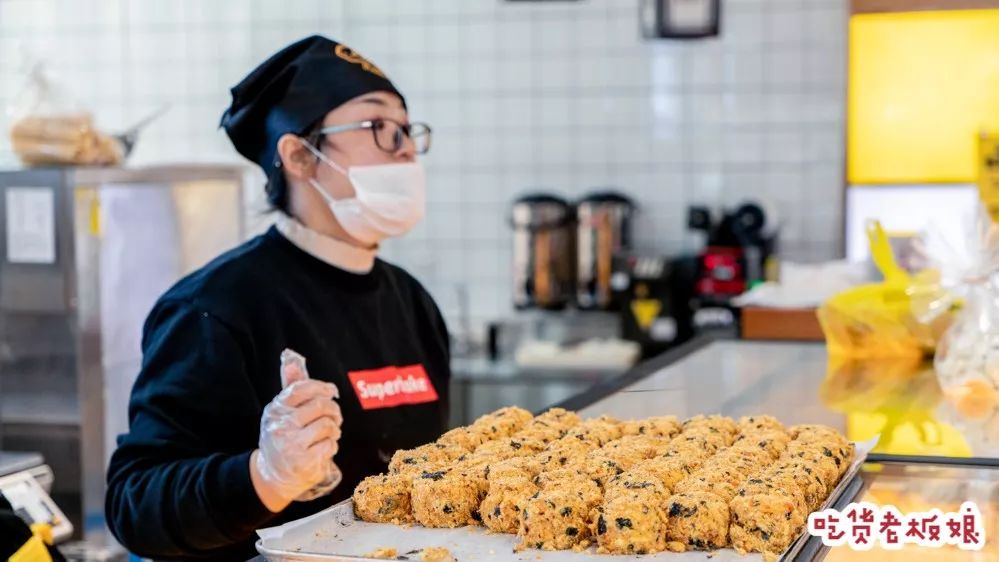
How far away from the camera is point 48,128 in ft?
13.3

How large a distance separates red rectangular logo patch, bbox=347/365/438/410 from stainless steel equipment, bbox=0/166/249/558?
6.13 feet

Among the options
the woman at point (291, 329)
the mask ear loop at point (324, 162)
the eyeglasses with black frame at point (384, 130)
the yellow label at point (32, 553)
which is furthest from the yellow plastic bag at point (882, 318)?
the yellow label at point (32, 553)

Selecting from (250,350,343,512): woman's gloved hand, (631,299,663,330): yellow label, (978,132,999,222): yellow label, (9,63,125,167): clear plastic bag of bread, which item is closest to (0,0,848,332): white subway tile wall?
(631,299,663,330): yellow label

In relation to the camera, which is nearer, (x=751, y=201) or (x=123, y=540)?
(x=123, y=540)

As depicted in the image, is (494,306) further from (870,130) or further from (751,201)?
(870,130)

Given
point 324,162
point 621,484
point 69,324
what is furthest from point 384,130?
point 69,324

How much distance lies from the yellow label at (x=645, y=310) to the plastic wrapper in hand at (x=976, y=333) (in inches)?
114

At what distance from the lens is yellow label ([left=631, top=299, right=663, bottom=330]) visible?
17.1 feet

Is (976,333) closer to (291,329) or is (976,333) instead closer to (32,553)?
(291,329)

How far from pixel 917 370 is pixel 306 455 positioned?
1472mm

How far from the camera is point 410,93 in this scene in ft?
19.8

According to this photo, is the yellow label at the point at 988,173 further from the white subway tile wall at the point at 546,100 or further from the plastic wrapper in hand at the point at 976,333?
the white subway tile wall at the point at 546,100

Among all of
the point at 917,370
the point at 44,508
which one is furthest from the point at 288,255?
the point at 917,370

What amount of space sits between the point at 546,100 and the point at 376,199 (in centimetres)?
353
